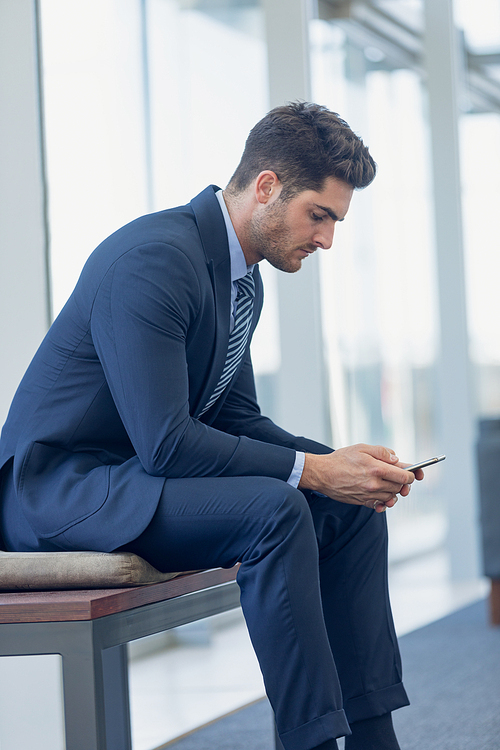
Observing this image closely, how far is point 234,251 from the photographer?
1.41 metres

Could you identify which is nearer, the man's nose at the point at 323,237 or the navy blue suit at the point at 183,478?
the navy blue suit at the point at 183,478

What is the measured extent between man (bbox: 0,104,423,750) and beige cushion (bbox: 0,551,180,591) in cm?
3

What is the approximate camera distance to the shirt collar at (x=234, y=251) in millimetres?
1396

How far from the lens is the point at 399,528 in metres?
4.39

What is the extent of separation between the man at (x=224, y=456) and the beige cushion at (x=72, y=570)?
0.09ft

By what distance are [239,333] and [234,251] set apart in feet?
0.44

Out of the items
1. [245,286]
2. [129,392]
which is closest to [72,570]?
[129,392]

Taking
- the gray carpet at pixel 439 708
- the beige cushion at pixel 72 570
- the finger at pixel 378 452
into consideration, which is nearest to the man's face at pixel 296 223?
the finger at pixel 378 452

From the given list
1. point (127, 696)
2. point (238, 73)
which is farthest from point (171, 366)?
point (238, 73)

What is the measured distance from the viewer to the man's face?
1.40 meters

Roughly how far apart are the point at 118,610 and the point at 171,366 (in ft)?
1.06

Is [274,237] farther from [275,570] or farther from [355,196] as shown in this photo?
[355,196]

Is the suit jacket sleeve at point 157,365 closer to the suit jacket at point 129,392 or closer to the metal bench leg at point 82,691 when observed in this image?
the suit jacket at point 129,392

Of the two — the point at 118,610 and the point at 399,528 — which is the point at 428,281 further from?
the point at 118,610
